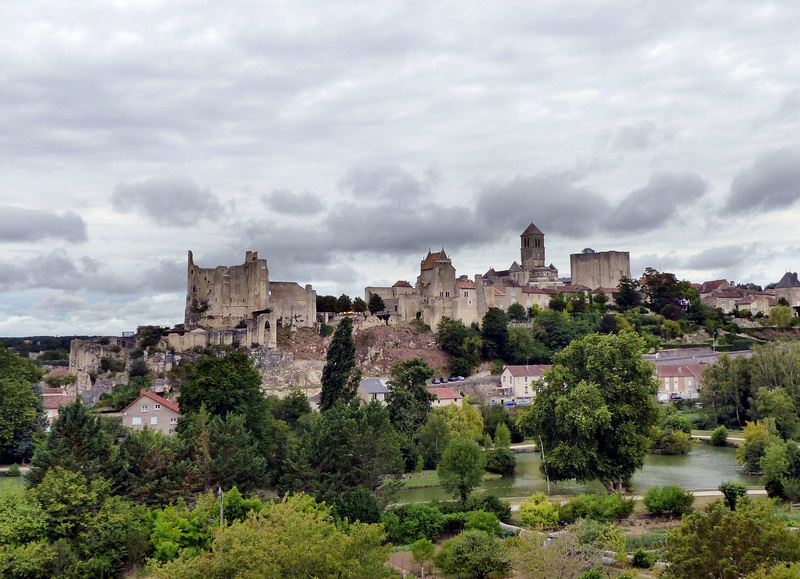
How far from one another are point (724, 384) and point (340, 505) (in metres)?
36.0

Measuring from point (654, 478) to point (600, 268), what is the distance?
205ft

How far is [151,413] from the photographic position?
4931cm

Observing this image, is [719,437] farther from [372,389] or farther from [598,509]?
[598,509]

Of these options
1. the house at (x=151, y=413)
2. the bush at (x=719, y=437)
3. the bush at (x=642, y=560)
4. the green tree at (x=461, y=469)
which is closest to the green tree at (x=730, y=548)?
the bush at (x=642, y=560)

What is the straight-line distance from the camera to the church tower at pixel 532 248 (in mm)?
102750

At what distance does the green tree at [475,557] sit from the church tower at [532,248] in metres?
79.0

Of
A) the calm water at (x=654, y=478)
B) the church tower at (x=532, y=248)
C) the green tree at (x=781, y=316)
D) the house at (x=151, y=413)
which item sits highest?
the church tower at (x=532, y=248)

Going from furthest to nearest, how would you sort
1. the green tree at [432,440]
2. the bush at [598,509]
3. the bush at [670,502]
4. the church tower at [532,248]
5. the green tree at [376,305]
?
the church tower at [532,248] → the green tree at [376,305] → the green tree at [432,440] → the bush at [670,502] → the bush at [598,509]

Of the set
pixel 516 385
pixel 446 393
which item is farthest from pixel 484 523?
pixel 516 385

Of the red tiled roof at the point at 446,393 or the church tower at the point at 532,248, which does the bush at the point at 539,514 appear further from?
the church tower at the point at 532,248

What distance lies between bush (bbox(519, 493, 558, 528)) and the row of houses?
1488 inches

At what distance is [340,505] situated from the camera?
3002cm

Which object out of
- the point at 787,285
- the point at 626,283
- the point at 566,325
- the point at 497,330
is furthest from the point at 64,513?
the point at 787,285

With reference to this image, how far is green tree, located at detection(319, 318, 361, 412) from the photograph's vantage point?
4475 centimetres
